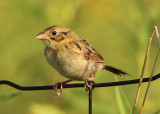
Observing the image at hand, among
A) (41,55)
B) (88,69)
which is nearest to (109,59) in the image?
(41,55)

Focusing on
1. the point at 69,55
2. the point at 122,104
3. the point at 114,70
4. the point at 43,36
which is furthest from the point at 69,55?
the point at 122,104

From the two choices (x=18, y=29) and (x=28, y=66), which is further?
(x=18, y=29)

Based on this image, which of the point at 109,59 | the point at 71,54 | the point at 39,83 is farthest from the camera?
the point at 109,59

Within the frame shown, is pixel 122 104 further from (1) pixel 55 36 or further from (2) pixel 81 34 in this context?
(2) pixel 81 34

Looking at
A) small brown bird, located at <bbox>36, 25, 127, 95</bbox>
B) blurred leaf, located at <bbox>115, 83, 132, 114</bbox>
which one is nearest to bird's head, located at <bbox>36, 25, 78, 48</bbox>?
small brown bird, located at <bbox>36, 25, 127, 95</bbox>

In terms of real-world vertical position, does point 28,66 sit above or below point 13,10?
below

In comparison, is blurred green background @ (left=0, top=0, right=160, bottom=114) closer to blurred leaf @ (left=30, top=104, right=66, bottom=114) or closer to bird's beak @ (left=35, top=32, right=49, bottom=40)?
blurred leaf @ (left=30, top=104, right=66, bottom=114)

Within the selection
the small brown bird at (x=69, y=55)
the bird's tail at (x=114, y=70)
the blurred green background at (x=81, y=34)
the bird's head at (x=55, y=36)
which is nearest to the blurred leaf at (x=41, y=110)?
the blurred green background at (x=81, y=34)

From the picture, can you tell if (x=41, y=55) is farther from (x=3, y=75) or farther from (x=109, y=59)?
(x=109, y=59)
